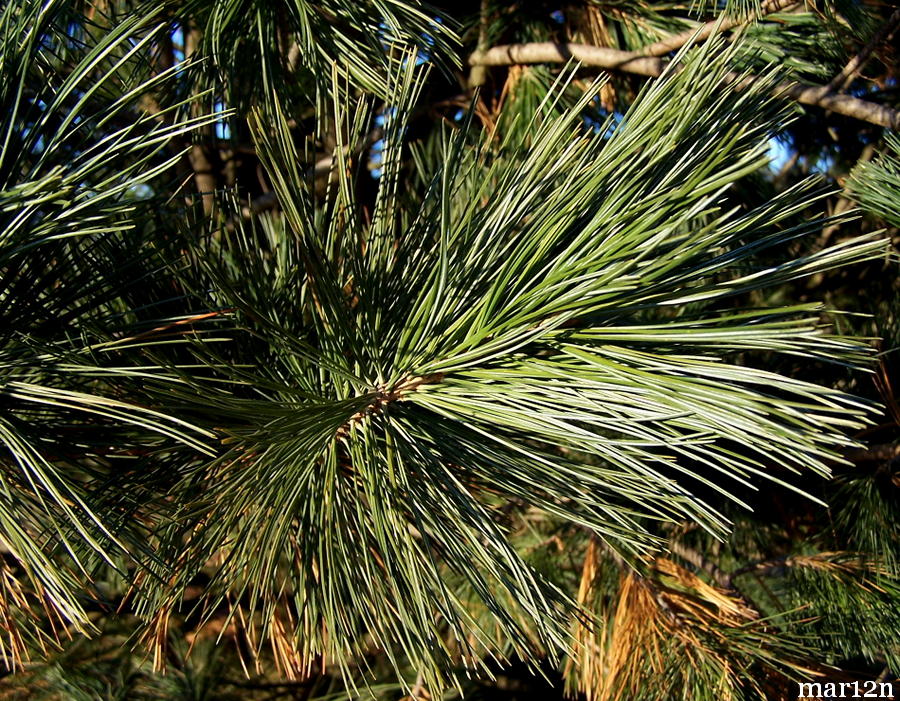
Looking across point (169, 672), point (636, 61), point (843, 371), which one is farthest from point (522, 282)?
point (169, 672)

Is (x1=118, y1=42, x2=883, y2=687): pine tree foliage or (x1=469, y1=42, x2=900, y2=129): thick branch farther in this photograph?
(x1=469, y1=42, x2=900, y2=129): thick branch

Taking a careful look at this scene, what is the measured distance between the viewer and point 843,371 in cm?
109

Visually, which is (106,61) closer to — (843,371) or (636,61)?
(636,61)

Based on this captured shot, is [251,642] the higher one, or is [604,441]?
[604,441]

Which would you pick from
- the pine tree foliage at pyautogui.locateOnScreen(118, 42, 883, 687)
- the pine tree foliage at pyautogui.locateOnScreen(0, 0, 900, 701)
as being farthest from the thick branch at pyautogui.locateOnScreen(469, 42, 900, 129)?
the pine tree foliage at pyautogui.locateOnScreen(118, 42, 883, 687)

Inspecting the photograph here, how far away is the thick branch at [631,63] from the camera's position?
812 mm

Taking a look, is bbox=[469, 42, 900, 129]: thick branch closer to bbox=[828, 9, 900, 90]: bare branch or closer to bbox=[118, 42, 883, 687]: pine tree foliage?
bbox=[828, 9, 900, 90]: bare branch

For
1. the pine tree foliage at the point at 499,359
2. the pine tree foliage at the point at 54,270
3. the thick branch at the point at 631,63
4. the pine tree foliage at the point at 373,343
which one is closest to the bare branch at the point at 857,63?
the thick branch at the point at 631,63

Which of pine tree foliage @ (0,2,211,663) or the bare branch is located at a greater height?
the bare branch

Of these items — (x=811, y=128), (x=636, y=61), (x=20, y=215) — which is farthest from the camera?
(x=811, y=128)

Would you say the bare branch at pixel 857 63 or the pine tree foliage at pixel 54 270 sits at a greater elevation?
the bare branch at pixel 857 63

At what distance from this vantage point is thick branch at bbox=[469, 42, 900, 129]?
812 mm

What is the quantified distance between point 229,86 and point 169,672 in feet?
3.31

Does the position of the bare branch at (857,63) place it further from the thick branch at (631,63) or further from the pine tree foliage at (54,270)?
the pine tree foliage at (54,270)
